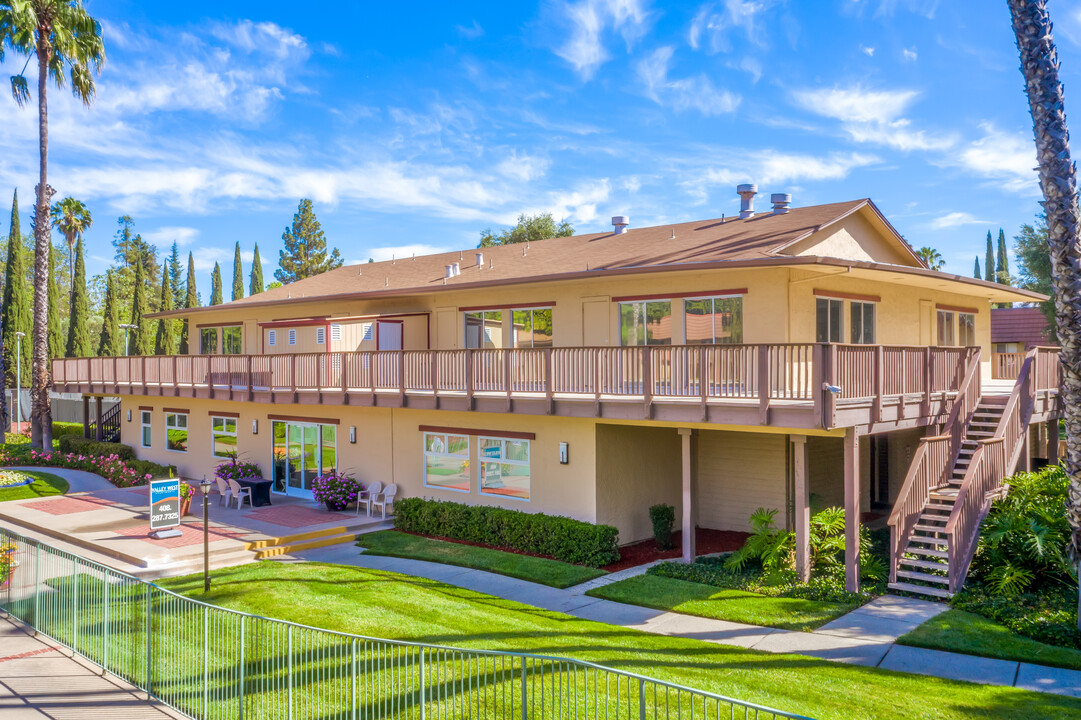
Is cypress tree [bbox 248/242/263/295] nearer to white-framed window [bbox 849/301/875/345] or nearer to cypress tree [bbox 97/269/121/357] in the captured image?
cypress tree [bbox 97/269/121/357]

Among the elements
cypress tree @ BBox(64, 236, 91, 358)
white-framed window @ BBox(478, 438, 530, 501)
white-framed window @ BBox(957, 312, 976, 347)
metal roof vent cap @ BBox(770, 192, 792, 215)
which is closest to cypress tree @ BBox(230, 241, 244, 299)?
cypress tree @ BBox(64, 236, 91, 358)

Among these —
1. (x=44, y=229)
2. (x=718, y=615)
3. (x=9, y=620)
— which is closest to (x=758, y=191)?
(x=718, y=615)

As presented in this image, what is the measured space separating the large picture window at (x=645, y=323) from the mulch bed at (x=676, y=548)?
4368 mm

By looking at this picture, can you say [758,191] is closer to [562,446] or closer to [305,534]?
[562,446]

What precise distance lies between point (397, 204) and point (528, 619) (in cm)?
6172

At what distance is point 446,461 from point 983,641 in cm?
1239

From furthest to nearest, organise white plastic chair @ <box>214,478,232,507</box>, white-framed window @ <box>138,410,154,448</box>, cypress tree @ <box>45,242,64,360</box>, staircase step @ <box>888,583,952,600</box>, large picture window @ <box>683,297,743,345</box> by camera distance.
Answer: cypress tree @ <box>45,242,64,360</box>, white-framed window @ <box>138,410,154,448</box>, white plastic chair @ <box>214,478,232,507</box>, large picture window @ <box>683,297,743,345</box>, staircase step @ <box>888,583,952,600</box>

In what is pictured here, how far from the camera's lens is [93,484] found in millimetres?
26000

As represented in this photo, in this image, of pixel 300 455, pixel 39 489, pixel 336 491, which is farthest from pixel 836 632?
pixel 39 489

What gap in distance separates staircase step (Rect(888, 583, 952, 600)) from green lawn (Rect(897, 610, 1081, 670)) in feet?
2.90

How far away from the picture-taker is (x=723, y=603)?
12156 mm

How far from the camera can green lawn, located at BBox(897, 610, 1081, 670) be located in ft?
31.0

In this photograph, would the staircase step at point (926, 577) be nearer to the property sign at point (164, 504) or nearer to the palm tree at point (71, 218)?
the property sign at point (164, 504)

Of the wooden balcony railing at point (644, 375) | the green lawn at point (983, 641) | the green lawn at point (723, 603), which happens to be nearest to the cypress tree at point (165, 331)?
the wooden balcony railing at point (644, 375)
